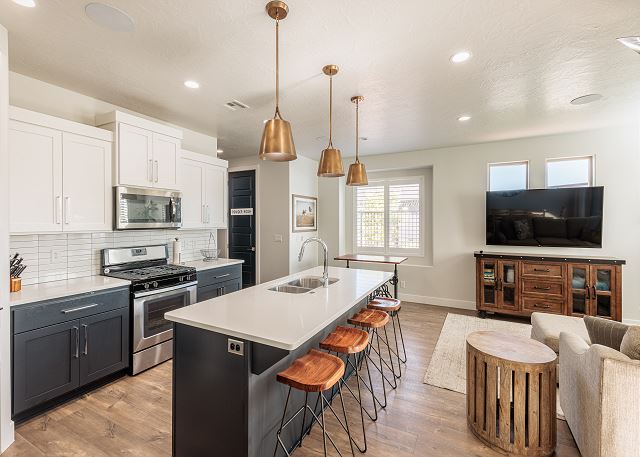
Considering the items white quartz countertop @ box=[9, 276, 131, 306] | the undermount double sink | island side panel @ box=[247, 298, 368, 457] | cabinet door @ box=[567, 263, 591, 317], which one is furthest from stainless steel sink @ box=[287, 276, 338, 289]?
cabinet door @ box=[567, 263, 591, 317]

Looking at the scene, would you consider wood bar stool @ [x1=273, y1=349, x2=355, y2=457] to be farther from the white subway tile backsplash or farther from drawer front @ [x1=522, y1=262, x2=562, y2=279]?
drawer front @ [x1=522, y1=262, x2=562, y2=279]

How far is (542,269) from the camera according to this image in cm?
414

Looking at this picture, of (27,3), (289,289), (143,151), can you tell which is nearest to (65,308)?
(143,151)

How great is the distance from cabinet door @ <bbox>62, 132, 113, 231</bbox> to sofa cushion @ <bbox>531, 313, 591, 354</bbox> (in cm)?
422

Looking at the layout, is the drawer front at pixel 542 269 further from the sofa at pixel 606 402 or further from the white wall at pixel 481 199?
the sofa at pixel 606 402

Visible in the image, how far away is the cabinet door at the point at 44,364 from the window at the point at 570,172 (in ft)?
20.0

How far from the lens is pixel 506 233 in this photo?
15.1 ft

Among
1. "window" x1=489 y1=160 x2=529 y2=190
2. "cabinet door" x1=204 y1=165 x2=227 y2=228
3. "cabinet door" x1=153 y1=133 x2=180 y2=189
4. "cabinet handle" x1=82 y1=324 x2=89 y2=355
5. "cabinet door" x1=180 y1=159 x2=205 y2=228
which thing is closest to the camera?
"cabinet handle" x1=82 y1=324 x2=89 y2=355

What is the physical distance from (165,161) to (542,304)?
5.24 metres

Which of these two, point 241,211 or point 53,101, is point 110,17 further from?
point 241,211

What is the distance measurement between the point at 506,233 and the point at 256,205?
422 centimetres

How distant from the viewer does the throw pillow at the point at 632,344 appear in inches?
61.6

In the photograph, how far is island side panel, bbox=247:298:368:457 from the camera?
159 centimetres

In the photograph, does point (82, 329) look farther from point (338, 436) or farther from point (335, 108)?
point (335, 108)
